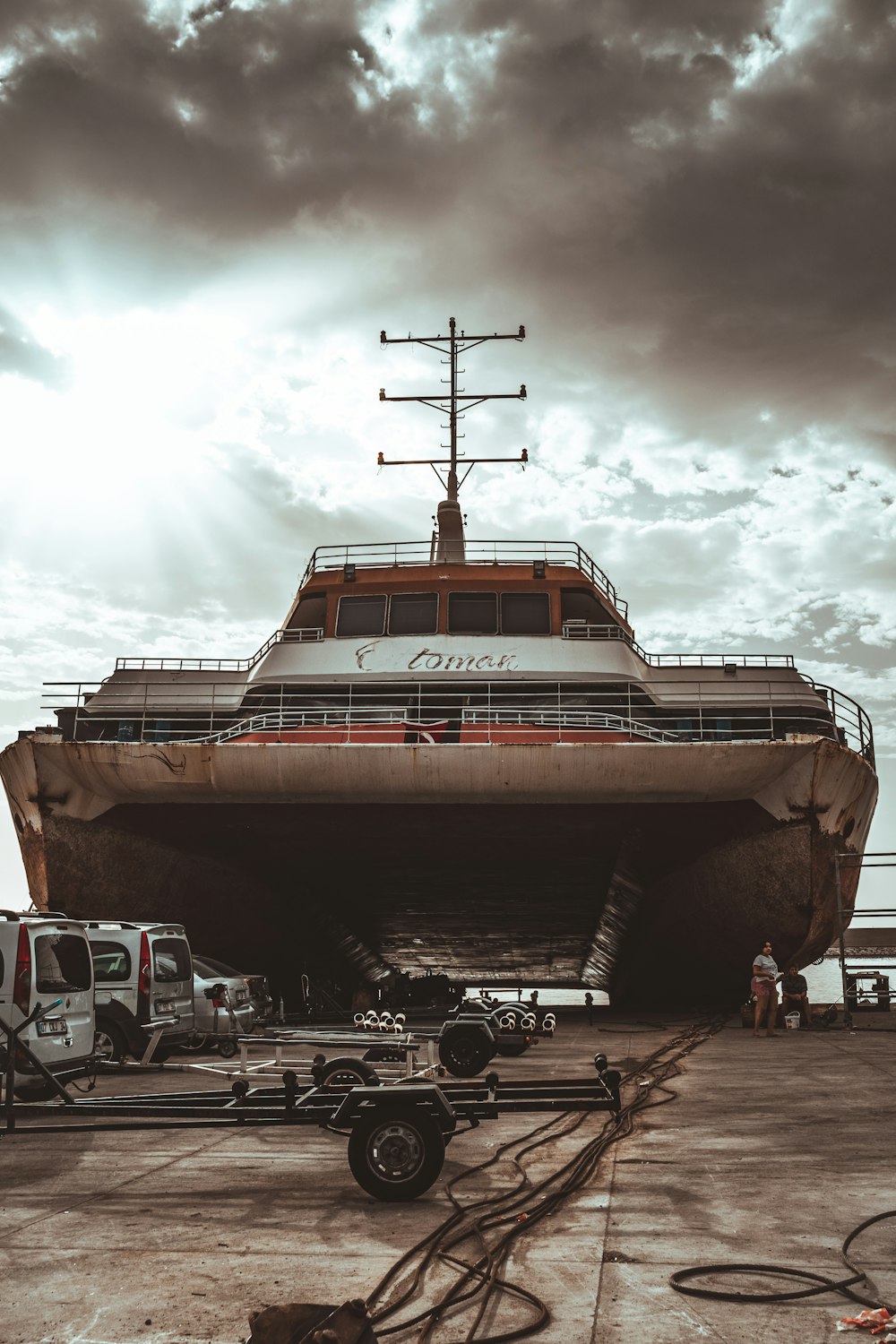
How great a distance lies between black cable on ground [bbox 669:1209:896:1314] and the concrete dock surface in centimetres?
5

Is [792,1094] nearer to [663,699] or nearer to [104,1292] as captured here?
[104,1292]

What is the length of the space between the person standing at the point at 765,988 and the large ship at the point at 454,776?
1.64 meters

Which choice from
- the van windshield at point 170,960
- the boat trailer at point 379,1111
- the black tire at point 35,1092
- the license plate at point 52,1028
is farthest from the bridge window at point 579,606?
the boat trailer at point 379,1111

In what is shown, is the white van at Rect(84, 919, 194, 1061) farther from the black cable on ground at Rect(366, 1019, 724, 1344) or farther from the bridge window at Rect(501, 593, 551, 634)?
the bridge window at Rect(501, 593, 551, 634)

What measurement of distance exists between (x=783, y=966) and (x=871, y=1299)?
1660 centimetres

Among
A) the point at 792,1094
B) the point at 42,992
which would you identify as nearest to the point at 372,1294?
the point at 42,992

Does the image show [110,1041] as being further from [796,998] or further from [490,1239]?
[796,998]

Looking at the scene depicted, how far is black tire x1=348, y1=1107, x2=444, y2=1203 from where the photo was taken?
548 centimetres

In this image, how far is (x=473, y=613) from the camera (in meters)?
20.2

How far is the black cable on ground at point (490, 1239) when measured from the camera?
370 centimetres

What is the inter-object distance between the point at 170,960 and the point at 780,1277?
31.1 feet

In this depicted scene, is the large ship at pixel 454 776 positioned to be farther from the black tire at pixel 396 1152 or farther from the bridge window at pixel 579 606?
the black tire at pixel 396 1152

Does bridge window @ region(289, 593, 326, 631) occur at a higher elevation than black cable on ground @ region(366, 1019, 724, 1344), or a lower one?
higher

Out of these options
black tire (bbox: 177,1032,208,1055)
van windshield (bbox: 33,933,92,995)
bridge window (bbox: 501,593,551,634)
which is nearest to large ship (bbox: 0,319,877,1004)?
bridge window (bbox: 501,593,551,634)
